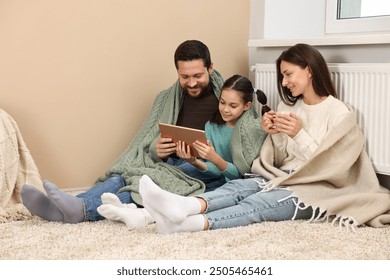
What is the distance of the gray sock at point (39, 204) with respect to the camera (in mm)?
2311

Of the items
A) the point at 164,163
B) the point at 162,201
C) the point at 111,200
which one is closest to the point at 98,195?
the point at 111,200

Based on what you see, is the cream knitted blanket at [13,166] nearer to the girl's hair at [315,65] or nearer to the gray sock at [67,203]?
the gray sock at [67,203]

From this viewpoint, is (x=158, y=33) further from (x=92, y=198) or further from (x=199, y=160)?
(x=92, y=198)

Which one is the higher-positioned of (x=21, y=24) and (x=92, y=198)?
(x=21, y=24)

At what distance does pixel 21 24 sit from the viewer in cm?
279

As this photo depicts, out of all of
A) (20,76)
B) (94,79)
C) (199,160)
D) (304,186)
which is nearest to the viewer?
(304,186)

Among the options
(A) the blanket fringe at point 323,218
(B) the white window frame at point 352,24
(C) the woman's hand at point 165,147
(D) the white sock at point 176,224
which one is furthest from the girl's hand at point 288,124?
(B) the white window frame at point 352,24

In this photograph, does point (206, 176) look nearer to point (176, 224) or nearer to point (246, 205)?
point (246, 205)

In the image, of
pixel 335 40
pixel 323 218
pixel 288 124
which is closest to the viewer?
pixel 323 218

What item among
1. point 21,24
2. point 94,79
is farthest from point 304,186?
point 21,24

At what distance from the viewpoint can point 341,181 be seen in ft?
8.16

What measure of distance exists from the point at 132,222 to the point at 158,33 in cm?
116

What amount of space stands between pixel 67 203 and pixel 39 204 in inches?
3.9

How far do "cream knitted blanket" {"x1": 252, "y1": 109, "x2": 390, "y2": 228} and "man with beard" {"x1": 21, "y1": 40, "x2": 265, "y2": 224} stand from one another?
199mm
